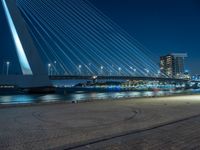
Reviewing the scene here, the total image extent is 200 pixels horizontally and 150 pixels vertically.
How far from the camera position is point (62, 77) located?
4056 cm

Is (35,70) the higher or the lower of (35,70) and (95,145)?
the higher

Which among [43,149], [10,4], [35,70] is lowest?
[43,149]

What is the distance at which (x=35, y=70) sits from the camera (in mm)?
22141

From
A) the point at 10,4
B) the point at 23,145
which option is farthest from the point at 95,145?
the point at 10,4

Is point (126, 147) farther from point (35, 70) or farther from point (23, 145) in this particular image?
point (35, 70)

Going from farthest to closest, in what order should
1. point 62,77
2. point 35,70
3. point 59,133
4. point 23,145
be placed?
point 62,77
point 35,70
point 59,133
point 23,145

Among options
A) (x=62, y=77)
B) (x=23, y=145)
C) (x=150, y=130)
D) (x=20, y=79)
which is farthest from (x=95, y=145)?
(x=62, y=77)

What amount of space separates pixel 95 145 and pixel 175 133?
1.63 m

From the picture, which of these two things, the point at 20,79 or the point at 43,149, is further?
the point at 20,79

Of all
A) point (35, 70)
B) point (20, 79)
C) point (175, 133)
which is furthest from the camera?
point (20, 79)

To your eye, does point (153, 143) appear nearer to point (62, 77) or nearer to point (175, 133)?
point (175, 133)

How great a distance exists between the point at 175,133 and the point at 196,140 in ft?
2.11

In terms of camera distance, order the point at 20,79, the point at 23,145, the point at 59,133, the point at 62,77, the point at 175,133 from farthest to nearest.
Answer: the point at 62,77
the point at 20,79
the point at 59,133
the point at 175,133
the point at 23,145

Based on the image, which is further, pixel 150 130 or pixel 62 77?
pixel 62 77
